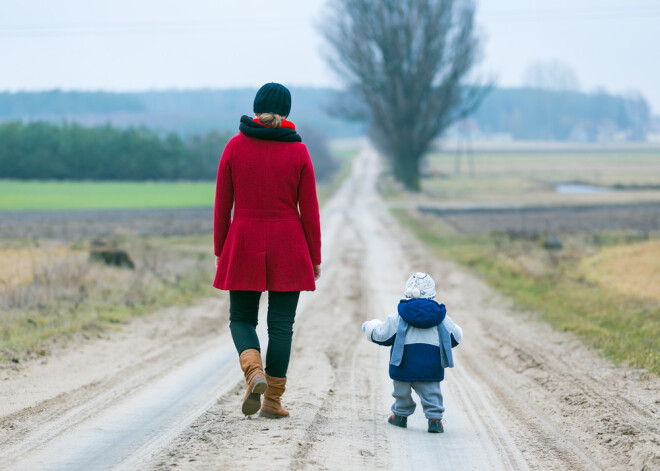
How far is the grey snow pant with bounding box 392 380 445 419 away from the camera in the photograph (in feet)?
16.2

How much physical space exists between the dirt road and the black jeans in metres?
0.37

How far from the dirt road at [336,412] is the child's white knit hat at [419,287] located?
33.7 inches

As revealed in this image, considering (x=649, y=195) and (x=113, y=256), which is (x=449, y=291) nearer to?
(x=113, y=256)

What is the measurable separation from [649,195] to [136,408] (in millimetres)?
44305

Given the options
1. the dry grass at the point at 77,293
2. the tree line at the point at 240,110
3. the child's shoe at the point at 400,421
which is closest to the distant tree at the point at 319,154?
the tree line at the point at 240,110

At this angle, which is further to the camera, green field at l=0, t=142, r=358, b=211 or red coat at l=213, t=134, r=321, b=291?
green field at l=0, t=142, r=358, b=211

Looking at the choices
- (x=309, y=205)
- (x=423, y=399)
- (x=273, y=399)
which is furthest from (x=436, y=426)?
(x=309, y=205)

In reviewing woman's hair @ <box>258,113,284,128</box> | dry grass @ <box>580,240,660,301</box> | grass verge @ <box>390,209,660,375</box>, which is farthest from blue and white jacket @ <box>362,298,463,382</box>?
dry grass @ <box>580,240,660,301</box>

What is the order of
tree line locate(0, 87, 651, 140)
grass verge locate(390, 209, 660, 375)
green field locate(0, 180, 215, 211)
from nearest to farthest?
1. grass verge locate(390, 209, 660, 375)
2. green field locate(0, 180, 215, 211)
3. tree line locate(0, 87, 651, 140)

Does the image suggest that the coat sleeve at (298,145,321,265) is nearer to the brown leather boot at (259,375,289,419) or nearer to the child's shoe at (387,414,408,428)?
the brown leather boot at (259,375,289,419)

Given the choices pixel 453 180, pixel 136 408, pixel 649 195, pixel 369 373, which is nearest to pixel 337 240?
pixel 369 373

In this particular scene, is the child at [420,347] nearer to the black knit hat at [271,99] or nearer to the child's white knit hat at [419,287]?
the child's white knit hat at [419,287]

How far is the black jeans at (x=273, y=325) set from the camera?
4.89m

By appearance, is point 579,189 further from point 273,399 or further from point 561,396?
point 273,399
